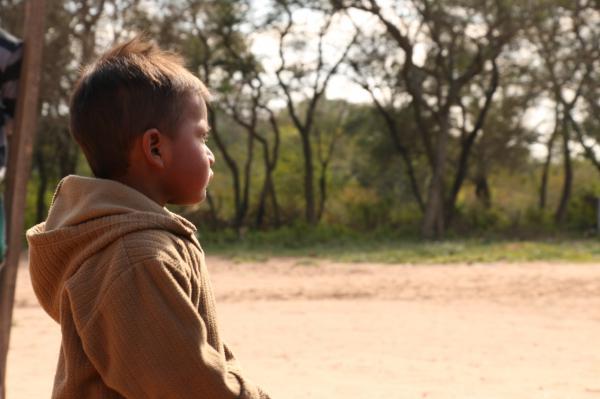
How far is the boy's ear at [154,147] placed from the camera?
167 cm

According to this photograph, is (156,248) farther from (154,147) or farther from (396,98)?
(396,98)

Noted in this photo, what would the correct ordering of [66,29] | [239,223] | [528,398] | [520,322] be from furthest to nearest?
1. [239,223]
2. [66,29]
3. [520,322]
4. [528,398]

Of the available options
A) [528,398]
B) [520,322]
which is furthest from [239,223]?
[528,398]

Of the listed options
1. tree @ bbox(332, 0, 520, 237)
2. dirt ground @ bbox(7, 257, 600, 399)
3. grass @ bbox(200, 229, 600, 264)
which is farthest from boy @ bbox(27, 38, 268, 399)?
tree @ bbox(332, 0, 520, 237)

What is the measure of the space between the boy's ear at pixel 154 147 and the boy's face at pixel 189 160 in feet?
0.06

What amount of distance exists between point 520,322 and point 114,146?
815cm

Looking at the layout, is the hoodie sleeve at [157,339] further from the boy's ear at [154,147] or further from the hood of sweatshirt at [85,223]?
the boy's ear at [154,147]

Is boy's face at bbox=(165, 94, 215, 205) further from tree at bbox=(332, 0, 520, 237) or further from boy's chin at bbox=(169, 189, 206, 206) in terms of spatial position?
tree at bbox=(332, 0, 520, 237)

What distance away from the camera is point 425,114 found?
29.7 m

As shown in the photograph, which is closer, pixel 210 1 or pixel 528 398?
pixel 528 398

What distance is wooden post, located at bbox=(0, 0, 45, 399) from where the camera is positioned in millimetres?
3975

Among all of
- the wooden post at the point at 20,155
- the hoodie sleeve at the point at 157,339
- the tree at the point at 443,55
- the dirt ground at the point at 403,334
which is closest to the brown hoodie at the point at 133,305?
the hoodie sleeve at the point at 157,339

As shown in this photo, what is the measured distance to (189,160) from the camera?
1.72m

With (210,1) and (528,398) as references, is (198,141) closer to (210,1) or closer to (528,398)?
(528,398)
